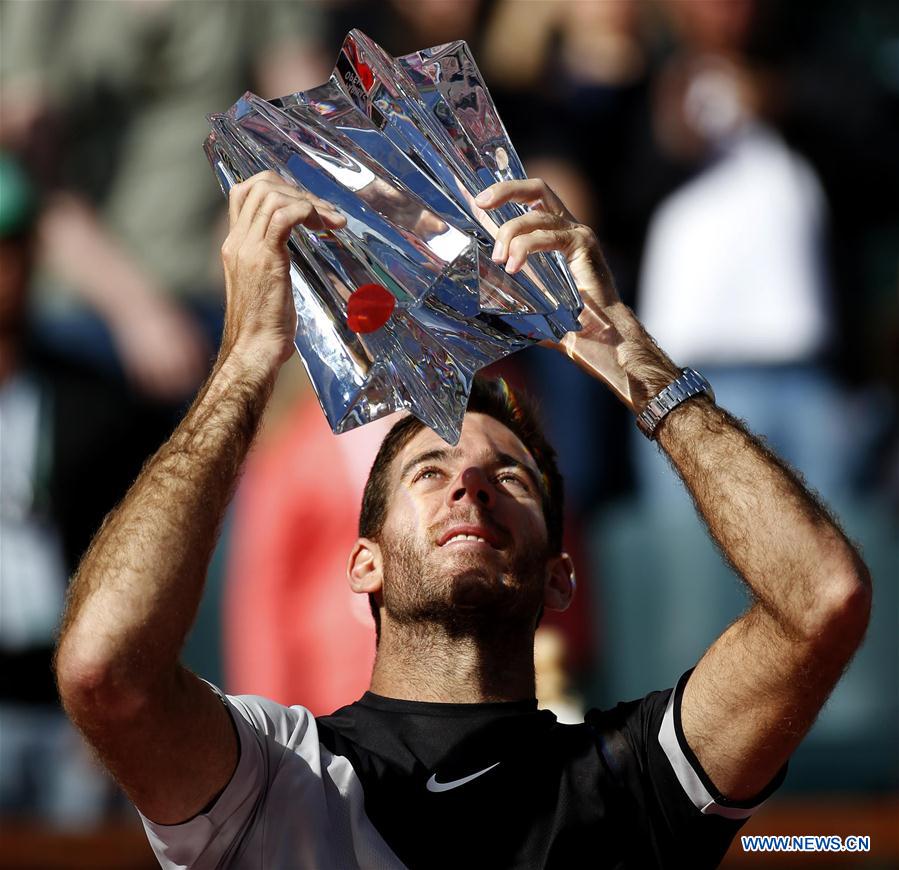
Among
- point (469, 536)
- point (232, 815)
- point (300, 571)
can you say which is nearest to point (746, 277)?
point (300, 571)

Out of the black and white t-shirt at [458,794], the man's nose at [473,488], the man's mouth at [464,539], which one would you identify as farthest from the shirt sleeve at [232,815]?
the man's nose at [473,488]

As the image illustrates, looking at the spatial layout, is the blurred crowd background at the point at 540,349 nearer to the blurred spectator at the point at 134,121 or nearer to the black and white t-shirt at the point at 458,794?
the blurred spectator at the point at 134,121

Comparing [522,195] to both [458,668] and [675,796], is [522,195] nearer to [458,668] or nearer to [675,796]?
[458,668]

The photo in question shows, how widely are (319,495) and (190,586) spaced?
3.33 meters

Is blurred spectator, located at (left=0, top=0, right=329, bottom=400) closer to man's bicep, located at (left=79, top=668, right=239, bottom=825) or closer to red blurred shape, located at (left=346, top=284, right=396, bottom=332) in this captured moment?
red blurred shape, located at (left=346, top=284, right=396, bottom=332)

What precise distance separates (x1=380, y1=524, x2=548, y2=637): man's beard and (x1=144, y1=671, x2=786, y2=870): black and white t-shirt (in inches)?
5.9

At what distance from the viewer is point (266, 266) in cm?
230

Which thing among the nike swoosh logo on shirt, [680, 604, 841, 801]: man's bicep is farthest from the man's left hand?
the nike swoosh logo on shirt

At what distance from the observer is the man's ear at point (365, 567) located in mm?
2740

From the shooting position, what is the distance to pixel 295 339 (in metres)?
2.42

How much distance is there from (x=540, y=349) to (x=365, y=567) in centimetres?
319

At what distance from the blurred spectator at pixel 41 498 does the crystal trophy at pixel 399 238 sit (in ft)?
10.4

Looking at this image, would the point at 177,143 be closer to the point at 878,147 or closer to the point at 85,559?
the point at 878,147

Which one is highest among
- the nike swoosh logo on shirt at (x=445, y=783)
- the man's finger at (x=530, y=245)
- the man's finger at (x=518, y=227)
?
the man's finger at (x=518, y=227)
